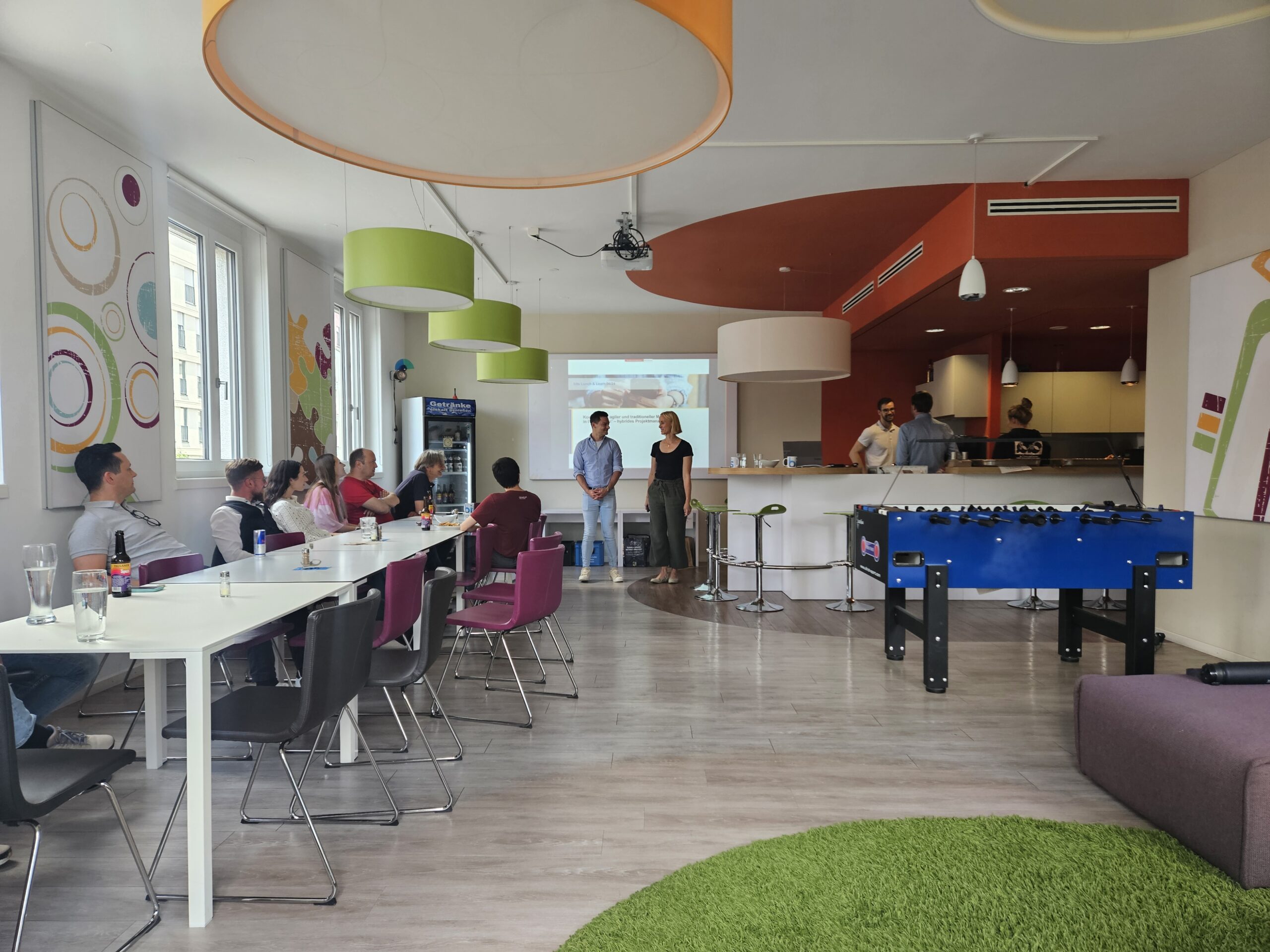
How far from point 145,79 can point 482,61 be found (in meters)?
3.81

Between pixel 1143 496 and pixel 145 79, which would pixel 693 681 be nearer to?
pixel 1143 496

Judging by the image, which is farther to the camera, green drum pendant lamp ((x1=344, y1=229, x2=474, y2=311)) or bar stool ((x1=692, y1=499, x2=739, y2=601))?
bar stool ((x1=692, y1=499, x2=739, y2=601))

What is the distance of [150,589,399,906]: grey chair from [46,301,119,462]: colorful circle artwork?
2566 millimetres

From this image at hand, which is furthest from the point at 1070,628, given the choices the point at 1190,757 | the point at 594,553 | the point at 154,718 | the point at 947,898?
the point at 594,553

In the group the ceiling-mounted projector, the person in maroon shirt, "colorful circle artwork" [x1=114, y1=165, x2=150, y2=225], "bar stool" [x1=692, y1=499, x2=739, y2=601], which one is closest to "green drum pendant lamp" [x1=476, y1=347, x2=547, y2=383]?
the ceiling-mounted projector

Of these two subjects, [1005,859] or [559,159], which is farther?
[1005,859]

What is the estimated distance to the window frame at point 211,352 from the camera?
5.89 meters

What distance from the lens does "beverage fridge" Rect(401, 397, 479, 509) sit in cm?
978

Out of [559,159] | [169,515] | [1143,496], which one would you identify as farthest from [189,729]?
[1143,496]

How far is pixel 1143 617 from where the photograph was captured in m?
4.21

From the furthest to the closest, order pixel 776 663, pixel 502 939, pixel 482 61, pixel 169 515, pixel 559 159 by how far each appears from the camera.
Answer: pixel 169 515
pixel 776 663
pixel 502 939
pixel 559 159
pixel 482 61

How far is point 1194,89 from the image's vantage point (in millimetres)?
4078

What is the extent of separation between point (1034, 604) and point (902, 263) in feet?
10.0

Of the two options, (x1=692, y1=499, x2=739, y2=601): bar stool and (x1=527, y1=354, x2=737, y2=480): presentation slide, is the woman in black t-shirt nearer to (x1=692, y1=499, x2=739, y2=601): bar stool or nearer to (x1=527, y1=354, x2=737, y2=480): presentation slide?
(x1=692, y1=499, x2=739, y2=601): bar stool
